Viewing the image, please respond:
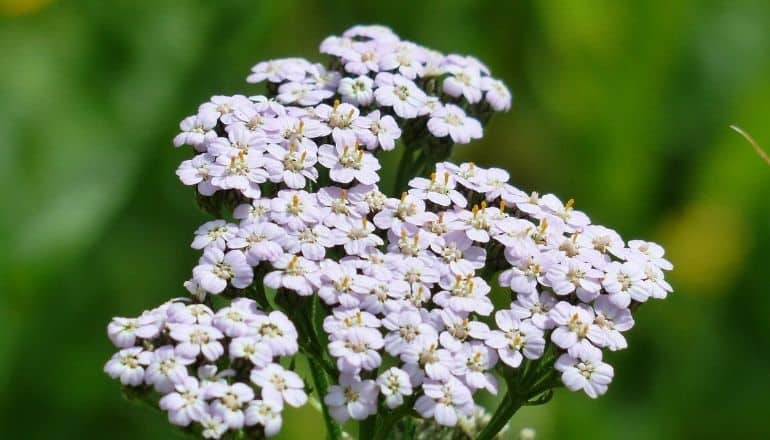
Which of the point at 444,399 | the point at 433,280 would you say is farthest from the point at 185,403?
the point at 433,280

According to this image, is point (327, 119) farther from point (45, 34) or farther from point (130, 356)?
point (45, 34)

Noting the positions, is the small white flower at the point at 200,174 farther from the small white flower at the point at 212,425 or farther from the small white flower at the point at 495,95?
the small white flower at the point at 495,95

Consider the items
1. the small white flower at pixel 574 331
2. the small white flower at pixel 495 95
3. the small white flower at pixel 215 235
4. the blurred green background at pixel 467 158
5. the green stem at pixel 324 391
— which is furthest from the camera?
the blurred green background at pixel 467 158

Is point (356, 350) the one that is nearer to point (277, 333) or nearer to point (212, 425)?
point (277, 333)

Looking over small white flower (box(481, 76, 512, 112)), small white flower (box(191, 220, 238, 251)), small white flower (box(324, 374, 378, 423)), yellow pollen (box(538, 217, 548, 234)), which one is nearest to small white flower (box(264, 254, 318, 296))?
small white flower (box(191, 220, 238, 251))

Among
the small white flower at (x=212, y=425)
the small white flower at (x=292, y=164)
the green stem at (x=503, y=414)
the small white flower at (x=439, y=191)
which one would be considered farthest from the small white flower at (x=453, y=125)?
the small white flower at (x=212, y=425)

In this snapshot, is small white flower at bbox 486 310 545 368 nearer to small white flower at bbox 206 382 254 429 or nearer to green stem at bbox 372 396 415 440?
green stem at bbox 372 396 415 440
